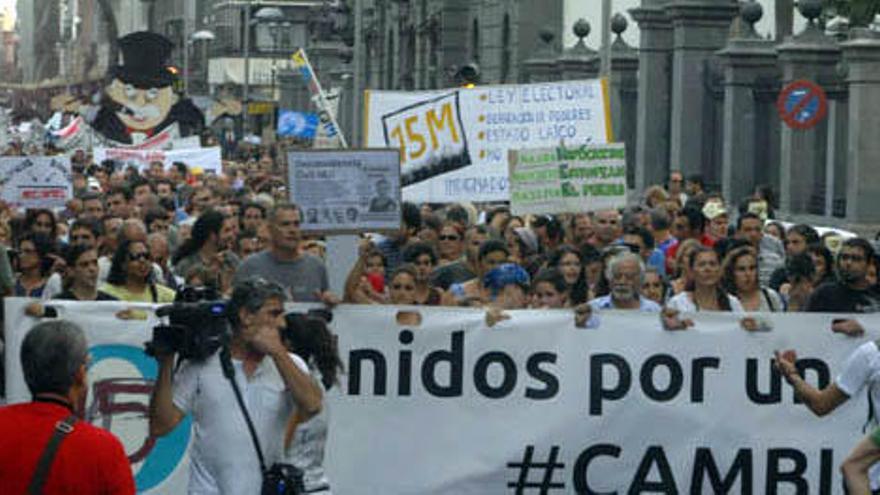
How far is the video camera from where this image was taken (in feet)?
29.6

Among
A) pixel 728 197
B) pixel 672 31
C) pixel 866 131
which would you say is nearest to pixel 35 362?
pixel 866 131

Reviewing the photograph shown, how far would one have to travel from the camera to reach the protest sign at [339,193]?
13125 millimetres

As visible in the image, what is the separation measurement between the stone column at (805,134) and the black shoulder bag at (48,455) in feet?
74.8

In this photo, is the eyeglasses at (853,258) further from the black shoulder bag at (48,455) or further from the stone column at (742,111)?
the stone column at (742,111)

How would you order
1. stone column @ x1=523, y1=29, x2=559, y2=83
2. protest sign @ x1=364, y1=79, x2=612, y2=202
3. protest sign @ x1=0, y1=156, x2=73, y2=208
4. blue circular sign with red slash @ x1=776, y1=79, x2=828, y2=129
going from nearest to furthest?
1. protest sign @ x1=364, y1=79, x2=612, y2=202
2. protest sign @ x1=0, y1=156, x2=73, y2=208
3. blue circular sign with red slash @ x1=776, y1=79, x2=828, y2=129
4. stone column @ x1=523, y1=29, x2=559, y2=83

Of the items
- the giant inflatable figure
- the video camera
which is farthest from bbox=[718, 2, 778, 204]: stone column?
the video camera

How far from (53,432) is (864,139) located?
67.0 feet

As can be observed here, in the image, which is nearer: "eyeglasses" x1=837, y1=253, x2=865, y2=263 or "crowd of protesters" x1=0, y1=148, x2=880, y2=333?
"crowd of protesters" x1=0, y1=148, x2=880, y2=333

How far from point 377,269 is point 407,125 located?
3.25 meters

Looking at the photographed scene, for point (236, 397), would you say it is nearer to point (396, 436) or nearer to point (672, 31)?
point (396, 436)

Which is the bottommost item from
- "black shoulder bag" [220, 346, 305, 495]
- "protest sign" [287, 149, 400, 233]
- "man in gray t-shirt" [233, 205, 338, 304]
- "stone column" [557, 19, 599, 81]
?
"black shoulder bag" [220, 346, 305, 495]

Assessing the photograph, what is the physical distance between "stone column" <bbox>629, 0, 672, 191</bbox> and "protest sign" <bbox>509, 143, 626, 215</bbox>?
59.2 feet

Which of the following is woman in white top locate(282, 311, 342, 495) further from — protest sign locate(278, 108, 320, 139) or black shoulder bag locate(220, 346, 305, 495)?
protest sign locate(278, 108, 320, 139)

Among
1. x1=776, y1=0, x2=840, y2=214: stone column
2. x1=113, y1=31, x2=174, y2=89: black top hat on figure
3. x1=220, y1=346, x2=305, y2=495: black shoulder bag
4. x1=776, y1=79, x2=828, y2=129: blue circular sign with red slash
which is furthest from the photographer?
x1=113, y1=31, x2=174, y2=89: black top hat on figure
